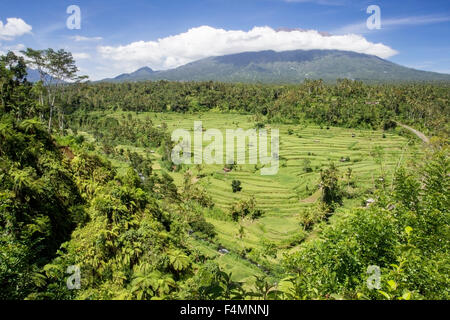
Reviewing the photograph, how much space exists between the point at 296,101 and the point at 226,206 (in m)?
69.6

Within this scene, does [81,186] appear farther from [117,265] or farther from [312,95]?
[312,95]

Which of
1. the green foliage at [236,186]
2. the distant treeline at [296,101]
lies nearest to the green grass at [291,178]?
the green foliage at [236,186]

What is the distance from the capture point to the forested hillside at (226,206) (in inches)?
284

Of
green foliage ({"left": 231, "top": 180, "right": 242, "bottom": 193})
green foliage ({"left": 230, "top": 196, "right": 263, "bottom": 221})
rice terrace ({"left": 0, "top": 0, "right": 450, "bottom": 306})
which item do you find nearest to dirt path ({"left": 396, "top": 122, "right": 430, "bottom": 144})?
rice terrace ({"left": 0, "top": 0, "right": 450, "bottom": 306})

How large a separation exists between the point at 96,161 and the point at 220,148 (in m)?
49.6

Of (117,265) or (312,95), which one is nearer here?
(117,265)

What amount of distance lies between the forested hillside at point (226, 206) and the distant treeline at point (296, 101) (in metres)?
0.89

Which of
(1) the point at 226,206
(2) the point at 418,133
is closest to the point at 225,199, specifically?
(1) the point at 226,206

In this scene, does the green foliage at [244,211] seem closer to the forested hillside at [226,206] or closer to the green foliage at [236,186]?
the forested hillside at [226,206]

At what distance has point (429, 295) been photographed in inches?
235

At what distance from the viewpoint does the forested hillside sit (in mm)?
7219

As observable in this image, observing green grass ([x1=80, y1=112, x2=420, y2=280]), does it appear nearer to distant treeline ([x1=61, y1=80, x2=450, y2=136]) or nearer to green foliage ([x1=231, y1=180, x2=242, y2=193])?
green foliage ([x1=231, y1=180, x2=242, y2=193])

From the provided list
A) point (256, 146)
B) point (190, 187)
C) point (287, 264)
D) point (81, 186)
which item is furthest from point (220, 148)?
point (287, 264)
